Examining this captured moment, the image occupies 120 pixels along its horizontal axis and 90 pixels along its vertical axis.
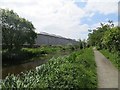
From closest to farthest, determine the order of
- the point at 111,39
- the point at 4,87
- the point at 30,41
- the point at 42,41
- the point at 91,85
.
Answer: the point at 4,87
the point at 91,85
the point at 111,39
the point at 30,41
the point at 42,41

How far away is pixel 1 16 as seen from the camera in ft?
157

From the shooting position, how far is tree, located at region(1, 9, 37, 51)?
47500 mm

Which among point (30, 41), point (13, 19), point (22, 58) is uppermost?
point (13, 19)

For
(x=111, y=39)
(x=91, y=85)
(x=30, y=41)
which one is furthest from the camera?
(x=30, y=41)

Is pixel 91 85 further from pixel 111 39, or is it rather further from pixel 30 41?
pixel 30 41

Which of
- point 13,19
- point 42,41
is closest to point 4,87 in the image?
point 13,19

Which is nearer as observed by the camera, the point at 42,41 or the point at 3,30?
the point at 3,30

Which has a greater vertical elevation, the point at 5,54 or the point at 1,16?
the point at 1,16

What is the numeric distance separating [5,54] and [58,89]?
38791 mm

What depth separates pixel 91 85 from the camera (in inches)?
507

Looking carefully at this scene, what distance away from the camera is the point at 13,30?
48469mm

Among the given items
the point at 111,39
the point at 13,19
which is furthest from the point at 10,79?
the point at 13,19

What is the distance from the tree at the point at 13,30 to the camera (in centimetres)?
4750

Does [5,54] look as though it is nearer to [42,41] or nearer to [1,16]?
[1,16]
